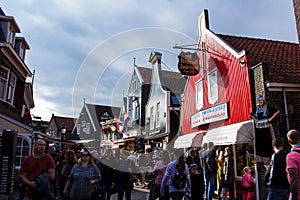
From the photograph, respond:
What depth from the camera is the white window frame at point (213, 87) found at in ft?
40.1

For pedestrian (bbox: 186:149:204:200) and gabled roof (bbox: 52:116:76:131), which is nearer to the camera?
pedestrian (bbox: 186:149:204:200)

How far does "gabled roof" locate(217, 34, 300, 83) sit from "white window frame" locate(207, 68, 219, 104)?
1.53 metres

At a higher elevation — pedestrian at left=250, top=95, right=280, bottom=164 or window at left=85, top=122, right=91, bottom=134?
window at left=85, top=122, right=91, bottom=134

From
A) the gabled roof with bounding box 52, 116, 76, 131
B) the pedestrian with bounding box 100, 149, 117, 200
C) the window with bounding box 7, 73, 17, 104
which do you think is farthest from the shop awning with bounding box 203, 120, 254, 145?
the gabled roof with bounding box 52, 116, 76, 131

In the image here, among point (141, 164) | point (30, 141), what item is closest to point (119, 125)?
point (141, 164)

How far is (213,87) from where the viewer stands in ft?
41.1

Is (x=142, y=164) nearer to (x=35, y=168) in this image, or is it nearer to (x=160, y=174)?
(x=160, y=174)

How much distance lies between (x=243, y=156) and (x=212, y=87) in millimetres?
3793

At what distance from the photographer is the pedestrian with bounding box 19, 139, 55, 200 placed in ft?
15.2

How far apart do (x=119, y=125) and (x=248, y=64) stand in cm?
2074

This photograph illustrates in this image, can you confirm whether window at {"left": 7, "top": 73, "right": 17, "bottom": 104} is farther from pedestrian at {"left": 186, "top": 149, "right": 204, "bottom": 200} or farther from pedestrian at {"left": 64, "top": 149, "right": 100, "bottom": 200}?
pedestrian at {"left": 186, "top": 149, "right": 204, "bottom": 200}

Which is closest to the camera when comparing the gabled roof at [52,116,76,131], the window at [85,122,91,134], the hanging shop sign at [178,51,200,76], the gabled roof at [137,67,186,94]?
the hanging shop sign at [178,51,200,76]

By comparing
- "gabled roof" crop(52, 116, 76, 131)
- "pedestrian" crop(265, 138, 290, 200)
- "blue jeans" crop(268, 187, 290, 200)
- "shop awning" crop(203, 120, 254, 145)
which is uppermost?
"gabled roof" crop(52, 116, 76, 131)

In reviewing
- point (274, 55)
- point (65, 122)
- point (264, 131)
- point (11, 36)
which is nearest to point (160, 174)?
point (264, 131)
